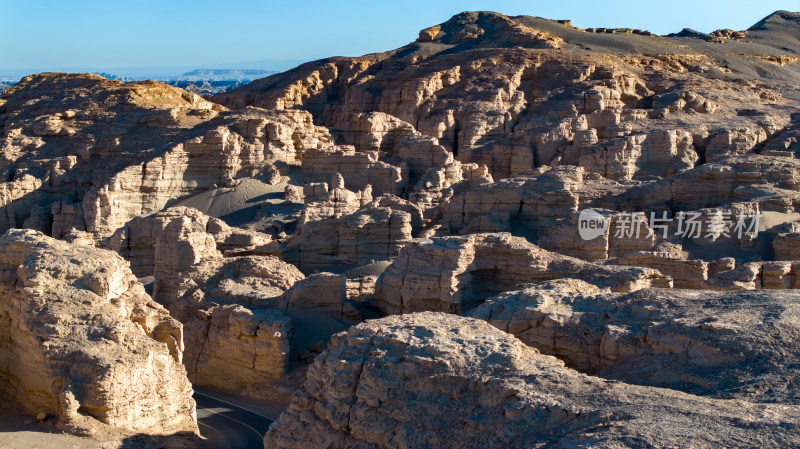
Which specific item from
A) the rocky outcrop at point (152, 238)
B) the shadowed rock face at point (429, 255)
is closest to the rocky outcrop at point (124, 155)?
the shadowed rock face at point (429, 255)

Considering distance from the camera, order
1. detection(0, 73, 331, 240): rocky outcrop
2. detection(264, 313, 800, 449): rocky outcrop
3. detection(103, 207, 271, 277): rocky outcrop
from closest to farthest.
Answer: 1. detection(264, 313, 800, 449): rocky outcrop
2. detection(103, 207, 271, 277): rocky outcrop
3. detection(0, 73, 331, 240): rocky outcrop

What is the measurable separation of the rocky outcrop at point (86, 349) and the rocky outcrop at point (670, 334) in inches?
245

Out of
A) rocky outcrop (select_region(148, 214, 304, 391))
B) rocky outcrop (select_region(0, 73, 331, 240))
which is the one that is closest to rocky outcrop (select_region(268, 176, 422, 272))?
rocky outcrop (select_region(148, 214, 304, 391))

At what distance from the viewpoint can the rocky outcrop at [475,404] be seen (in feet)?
32.3

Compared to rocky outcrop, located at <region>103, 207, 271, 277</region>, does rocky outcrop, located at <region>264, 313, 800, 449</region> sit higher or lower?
higher

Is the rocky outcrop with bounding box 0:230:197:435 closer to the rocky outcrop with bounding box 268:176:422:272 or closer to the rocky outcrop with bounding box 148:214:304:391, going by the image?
the rocky outcrop with bounding box 148:214:304:391

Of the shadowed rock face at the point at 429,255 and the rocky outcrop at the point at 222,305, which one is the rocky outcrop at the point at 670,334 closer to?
the shadowed rock face at the point at 429,255

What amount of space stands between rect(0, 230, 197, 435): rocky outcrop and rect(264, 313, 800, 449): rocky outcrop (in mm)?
3149

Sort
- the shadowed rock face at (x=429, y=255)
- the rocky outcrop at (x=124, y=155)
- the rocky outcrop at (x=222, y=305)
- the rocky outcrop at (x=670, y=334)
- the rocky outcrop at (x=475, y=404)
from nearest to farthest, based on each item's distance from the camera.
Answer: the rocky outcrop at (x=475, y=404)
the shadowed rock face at (x=429, y=255)
the rocky outcrop at (x=670, y=334)
the rocky outcrop at (x=222, y=305)
the rocky outcrop at (x=124, y=155)

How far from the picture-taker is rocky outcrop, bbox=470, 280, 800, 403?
40.8ft

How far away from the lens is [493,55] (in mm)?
60688

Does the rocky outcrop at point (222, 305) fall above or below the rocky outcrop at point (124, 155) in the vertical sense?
below

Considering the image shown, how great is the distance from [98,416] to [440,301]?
8.76 metres

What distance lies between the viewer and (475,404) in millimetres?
11500
